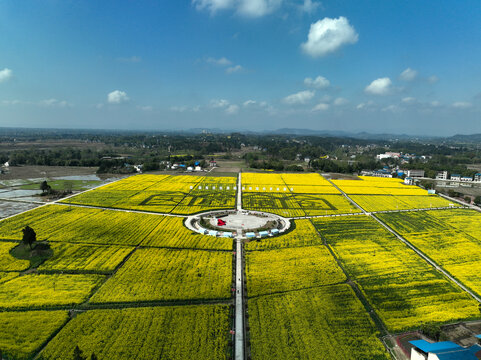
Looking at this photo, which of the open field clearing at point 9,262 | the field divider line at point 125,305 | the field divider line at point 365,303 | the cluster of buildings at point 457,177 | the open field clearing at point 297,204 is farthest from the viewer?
the cluster of buildings at point 457,177

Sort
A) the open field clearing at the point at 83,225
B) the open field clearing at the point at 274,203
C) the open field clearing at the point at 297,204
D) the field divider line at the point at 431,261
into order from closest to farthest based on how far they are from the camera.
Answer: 1. the field divider line at the point at 431,261
2. the open field clearing at the point at 83,225
3. the open field clearing at the point at 274,203
4. the open field clearing at the point at 297,204

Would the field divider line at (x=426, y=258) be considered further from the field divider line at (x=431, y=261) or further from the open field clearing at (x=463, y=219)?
the open field clearing at (x=463, y=219)

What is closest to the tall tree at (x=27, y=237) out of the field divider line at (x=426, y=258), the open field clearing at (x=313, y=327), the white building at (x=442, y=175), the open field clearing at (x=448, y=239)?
the open field clearing at (x=313, y=327)

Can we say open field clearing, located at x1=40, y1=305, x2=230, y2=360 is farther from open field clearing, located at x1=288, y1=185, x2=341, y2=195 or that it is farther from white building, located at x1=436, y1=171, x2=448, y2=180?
white building, located at x1=436, y1=171, x2=448, y2=180

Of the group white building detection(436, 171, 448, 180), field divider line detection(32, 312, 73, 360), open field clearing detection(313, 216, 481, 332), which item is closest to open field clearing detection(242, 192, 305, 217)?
open field clearing detection(313, 216, 481, 332)

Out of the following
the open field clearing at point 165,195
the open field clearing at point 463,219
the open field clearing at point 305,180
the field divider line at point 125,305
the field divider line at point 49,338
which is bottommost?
the field divider line at point 49,338

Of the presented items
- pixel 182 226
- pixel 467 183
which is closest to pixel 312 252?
pixel 182 226

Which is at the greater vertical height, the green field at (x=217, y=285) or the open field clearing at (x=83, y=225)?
the open field clearing at (x=83, y=225)
